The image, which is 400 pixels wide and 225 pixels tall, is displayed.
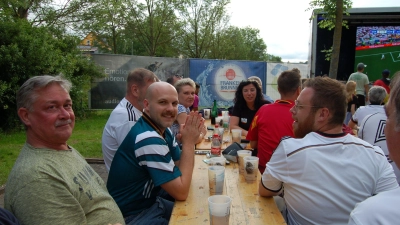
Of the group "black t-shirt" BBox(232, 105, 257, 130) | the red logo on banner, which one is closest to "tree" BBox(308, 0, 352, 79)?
the red logo on banner

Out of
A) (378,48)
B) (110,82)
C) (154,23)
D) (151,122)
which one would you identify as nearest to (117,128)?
(151,122)

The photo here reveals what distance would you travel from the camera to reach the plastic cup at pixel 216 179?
210 cm

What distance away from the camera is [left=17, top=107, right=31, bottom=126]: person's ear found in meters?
1.66

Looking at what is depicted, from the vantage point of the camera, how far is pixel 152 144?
1960 millimetres

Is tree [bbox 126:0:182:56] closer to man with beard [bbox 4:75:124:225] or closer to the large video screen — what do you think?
the large video screen

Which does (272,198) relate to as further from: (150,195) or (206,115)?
(206,115)

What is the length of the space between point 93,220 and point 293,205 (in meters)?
1.16

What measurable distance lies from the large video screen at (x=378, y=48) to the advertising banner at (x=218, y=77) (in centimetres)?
433

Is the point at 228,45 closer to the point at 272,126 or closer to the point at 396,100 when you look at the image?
the point at 272,126

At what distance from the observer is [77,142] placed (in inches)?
271

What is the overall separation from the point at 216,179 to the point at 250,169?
35 cm

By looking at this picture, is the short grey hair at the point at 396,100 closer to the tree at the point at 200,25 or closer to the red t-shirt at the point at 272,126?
the red t-shirt at the point at 272,126

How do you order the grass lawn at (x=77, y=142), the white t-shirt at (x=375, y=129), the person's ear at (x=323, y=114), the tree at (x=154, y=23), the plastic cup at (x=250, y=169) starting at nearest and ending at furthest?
the person's ear at (x=323, y=114) → the plastic cup at (x=250, y=169) → the white t-shirt at (x=375, y=129) → the grass lawn at (x=77, y=142) → the tree at (x=154, y=23)

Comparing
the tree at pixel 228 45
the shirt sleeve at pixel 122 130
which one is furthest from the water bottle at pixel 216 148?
the tree at pixel 228 45
